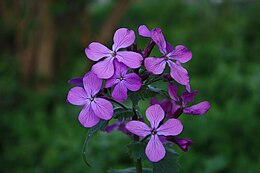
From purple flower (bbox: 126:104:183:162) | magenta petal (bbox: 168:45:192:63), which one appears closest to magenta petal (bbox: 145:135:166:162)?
purple flower (bbox: 126:104:183:162)

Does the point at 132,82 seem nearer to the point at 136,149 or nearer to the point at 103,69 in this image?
the point at 103,69

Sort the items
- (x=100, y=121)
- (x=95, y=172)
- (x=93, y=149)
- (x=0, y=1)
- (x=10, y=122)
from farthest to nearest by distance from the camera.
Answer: (x=0, y=1) < (x=10, y=122) < (x=93, y=149) < (x=95, y=172) < (x=100, y=121)

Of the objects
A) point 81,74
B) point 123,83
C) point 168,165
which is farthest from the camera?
point 81,74

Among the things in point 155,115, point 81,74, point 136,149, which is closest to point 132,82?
point 155,115

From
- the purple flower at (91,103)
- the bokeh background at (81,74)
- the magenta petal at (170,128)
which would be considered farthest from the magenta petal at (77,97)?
the bokeh background at (81,74)

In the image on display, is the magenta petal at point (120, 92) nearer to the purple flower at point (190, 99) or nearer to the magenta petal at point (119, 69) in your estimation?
the magenta petal at point (119, 69)

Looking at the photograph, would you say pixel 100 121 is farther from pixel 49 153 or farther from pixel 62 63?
pixel 62 63

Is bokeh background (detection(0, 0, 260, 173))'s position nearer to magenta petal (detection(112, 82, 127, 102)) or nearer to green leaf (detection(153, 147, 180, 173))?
green leaf (detection(153, 147, 180, 173))

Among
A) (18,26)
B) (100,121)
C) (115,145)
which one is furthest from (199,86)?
(100,121)

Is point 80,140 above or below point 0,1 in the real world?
below
